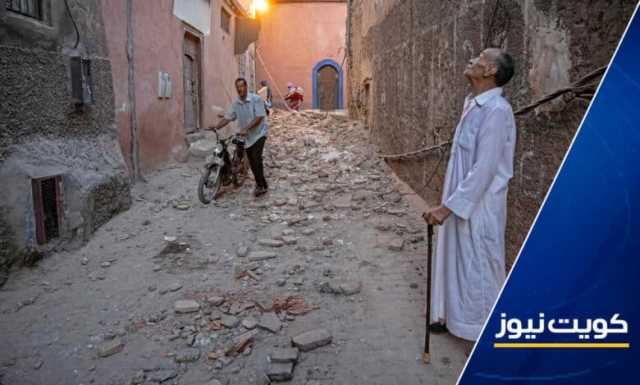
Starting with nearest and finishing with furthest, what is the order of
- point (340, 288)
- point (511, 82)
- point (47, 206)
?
point (511, 82) → point (340, 288) → point (47, 206)

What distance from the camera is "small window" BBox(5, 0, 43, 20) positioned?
400cm

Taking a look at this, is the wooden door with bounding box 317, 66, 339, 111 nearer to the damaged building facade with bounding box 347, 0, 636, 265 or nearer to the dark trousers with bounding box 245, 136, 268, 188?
the damaged building facade with bounding box 347, 0, 636, 265

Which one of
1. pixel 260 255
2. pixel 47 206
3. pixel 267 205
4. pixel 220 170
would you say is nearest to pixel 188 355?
pixel 260 255

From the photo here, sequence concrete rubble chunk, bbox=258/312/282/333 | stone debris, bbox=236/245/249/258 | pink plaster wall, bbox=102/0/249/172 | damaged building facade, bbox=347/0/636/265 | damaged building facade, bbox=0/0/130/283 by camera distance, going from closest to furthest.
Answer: damaged building facade, bbox=347/0/636/265 < concrete rubble chunk, bbox=258/312/282/333 < damaged building facade, bbox=0/0/130/283 < stone debris, bbox=236/245/249/258 < pink plaster wall, bbox=102/0/249/172

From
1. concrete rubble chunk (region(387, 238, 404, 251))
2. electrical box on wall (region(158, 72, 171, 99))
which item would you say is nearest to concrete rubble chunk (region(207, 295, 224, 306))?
concrete rubble chunk (region(387, 238, 404, 251))

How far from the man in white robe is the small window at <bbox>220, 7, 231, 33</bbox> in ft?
35.0

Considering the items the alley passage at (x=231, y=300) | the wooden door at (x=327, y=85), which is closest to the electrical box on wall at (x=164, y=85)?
the alley passage at (x=231, y=300)

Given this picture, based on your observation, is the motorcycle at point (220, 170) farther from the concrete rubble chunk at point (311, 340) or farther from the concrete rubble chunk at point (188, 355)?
the concrete rubble chunk at point (311, 340)

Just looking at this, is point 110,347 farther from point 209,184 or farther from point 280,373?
point 209,184

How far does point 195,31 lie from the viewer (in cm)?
959

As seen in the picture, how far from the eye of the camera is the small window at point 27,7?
4000 mm

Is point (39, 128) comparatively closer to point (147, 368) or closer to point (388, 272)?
point (147, 368)

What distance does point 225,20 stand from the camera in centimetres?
1243

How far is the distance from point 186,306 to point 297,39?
57.8 ft
